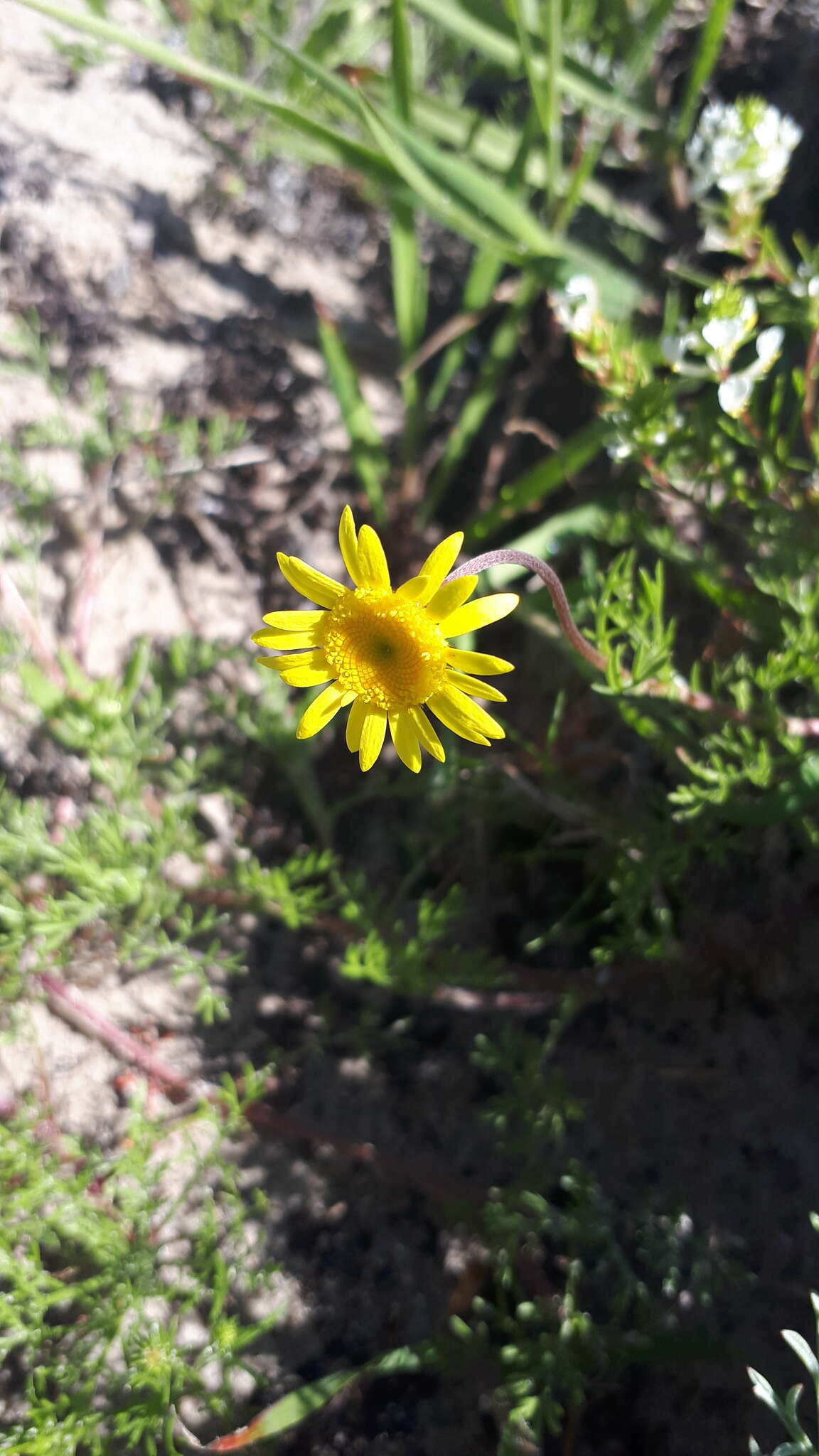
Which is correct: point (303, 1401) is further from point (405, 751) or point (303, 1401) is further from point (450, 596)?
point (450, 596)

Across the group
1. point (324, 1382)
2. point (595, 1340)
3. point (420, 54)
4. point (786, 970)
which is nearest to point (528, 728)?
point (786, 970)

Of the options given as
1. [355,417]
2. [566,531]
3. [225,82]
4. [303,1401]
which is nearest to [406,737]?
[566,531]

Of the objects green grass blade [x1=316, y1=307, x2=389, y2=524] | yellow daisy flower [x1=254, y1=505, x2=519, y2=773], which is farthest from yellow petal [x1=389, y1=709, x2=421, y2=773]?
green grass blade [x1=316, y1=307, x2=389, y2=524]

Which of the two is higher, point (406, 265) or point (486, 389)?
point (406, 265)

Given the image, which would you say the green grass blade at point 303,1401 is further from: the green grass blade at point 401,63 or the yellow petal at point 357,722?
the green grass blade at point 401,63

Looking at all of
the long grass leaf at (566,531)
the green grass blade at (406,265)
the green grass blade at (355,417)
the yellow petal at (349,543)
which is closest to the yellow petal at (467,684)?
the yellow petal at (349,543)

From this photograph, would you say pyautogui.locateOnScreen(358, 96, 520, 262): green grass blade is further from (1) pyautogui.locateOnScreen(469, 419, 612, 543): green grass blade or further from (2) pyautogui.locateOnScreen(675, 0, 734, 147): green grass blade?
(2) pyautogui.locateOnScreen(675, 0, 734, 147): green grass blade
